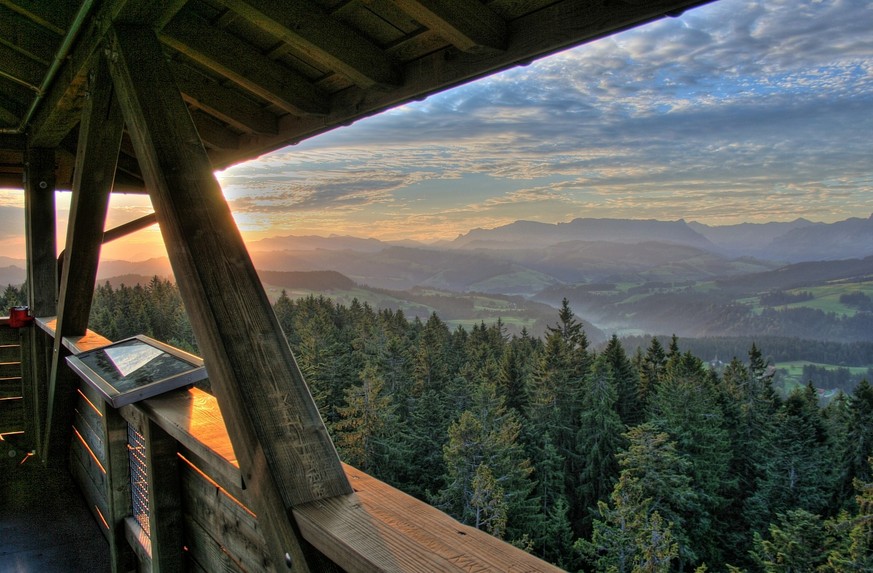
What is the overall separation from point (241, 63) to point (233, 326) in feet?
4.28

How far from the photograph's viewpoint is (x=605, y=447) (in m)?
34.1

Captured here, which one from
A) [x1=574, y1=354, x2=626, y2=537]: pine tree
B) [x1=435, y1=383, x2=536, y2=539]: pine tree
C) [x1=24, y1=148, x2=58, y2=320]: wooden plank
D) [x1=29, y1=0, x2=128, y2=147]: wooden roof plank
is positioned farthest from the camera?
[x1=574, y1=354, x2=626, y2=537]: pine tree

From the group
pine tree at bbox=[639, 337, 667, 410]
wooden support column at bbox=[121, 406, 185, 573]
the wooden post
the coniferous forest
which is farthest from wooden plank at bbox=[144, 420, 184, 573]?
pine tree at bbox=[639, 337, 667, 410]

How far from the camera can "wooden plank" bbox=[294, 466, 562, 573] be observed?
768 millimetres

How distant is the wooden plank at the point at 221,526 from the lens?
139 cm

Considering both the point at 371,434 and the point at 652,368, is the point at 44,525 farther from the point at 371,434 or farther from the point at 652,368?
the point at 652,368

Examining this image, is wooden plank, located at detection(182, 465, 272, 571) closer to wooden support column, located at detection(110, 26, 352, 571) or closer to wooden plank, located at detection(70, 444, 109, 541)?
wooden support column, located at detection(110, 26, 352, 571)

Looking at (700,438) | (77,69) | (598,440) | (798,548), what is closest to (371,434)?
(598,440)

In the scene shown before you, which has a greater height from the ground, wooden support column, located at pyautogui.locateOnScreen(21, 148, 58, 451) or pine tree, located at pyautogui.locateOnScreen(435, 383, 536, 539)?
wooden support column, located at pyautogui.locateOnScreen(21, 148, 58, 451)

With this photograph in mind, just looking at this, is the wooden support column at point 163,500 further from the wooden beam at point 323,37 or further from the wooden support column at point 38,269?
the wooden support column at point 38,269

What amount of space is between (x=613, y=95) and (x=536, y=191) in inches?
1427

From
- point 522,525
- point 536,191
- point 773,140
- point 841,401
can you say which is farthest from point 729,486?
point 773,140

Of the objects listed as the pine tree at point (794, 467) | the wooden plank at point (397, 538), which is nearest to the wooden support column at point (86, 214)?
the wooden plank at point (397, 538)

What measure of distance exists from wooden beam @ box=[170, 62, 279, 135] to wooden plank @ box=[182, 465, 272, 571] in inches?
67.5
